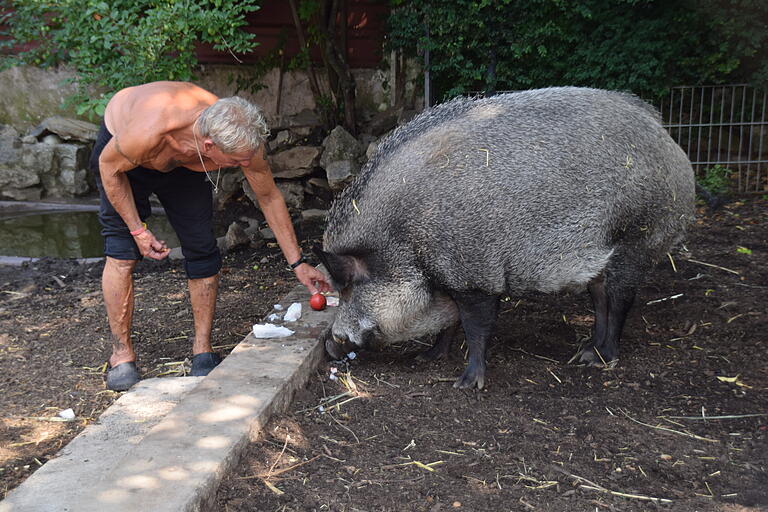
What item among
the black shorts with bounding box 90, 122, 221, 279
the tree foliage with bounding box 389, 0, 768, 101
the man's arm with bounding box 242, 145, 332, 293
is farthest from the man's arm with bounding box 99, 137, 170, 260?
the tree foliage with bounding box 389, 0, 768, 101

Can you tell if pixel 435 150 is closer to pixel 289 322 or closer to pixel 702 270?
pixel 289 322

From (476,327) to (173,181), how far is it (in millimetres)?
1823

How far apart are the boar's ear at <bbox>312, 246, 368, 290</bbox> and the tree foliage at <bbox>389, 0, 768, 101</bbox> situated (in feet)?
17.2

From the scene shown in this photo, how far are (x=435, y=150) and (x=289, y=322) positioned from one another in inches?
54.0

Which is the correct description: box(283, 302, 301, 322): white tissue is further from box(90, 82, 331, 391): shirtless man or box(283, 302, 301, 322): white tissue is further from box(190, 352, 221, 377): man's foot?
box(190, 352, 221, 377): man's foot

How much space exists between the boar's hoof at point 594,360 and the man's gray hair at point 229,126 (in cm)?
219

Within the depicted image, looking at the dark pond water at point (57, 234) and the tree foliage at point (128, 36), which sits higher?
the tree foliage at point (128, 36)

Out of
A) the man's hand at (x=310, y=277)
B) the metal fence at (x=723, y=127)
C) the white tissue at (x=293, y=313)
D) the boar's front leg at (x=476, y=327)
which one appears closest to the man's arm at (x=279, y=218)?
the man's hand at (x=310, y=277)

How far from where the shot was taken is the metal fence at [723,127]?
8266 mm

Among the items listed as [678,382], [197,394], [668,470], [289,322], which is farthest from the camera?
[289,322]

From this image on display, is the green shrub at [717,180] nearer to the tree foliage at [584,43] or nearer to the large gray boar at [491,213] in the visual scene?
the tree foliage at [584,43]

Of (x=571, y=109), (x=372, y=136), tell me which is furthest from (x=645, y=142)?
(x=372, y=136)

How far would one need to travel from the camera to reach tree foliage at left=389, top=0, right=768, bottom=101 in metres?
7.98

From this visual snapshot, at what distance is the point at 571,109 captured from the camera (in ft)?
12.5
